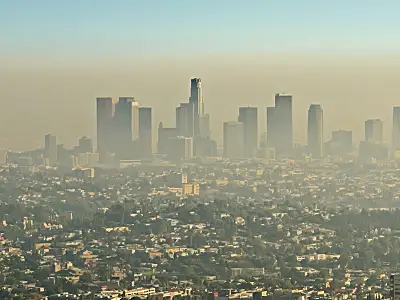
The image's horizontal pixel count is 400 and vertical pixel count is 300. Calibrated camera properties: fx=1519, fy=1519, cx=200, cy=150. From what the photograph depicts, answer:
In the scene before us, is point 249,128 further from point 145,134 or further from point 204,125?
point 145,134

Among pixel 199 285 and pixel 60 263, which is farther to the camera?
pixel 60 263

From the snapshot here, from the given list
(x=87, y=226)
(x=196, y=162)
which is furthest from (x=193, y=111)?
(x=87, y=226)

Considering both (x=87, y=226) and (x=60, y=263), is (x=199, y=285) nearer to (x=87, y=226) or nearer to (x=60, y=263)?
(x=60, y=263)

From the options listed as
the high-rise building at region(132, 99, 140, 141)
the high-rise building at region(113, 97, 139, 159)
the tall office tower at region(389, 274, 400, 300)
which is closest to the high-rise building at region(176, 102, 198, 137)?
the high-rise building at region(132, 99, 140, 141)

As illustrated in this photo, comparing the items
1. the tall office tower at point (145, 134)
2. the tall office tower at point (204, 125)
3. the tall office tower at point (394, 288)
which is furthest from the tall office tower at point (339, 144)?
the tall office tower at point (394, 288)

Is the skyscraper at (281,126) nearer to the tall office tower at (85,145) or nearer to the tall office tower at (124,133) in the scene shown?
the tall office tower at (124,133)

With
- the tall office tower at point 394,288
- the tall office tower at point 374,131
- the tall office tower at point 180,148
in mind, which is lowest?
the tall office tower at point 394,288
